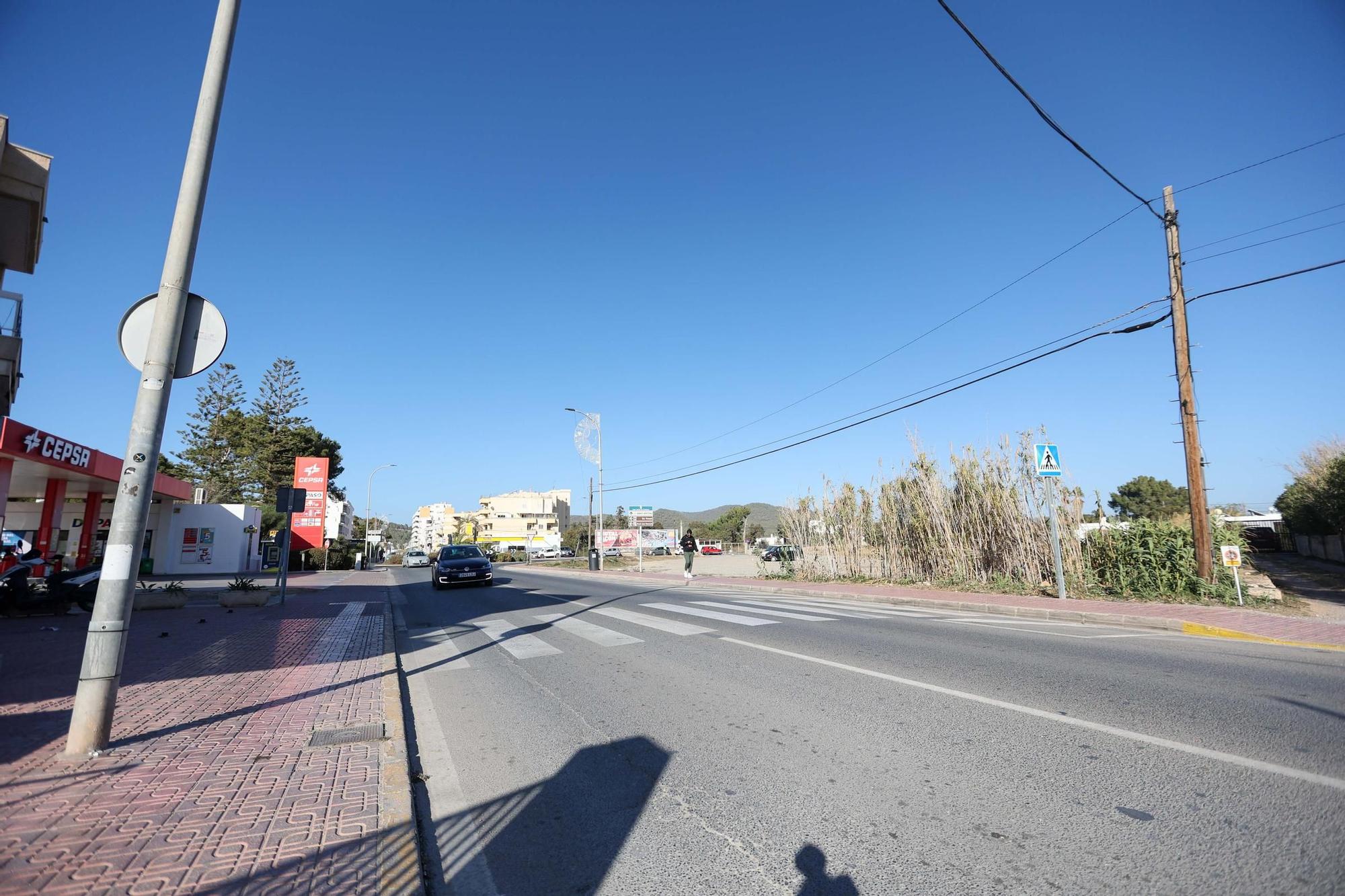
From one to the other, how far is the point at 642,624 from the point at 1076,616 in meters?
7.34

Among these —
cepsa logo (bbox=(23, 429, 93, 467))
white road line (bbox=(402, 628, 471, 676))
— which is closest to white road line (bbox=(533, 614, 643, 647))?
white road line (bbox=(402, 628, 471, 676))

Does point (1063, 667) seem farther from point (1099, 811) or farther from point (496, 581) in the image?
point (496, 581)

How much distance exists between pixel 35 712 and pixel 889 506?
17788mm

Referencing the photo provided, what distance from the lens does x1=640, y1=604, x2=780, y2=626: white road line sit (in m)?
10.8

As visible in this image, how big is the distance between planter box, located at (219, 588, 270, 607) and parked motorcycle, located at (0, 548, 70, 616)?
2.64 metres

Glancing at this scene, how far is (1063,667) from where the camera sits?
21.3ft

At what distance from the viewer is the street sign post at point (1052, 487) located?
12.5 meters

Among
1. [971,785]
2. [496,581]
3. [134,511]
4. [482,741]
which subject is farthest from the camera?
[496,581]

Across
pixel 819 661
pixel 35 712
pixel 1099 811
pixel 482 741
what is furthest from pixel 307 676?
pixel 1099 811

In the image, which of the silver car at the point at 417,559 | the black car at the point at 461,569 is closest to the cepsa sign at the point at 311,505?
the silver car at the point at 417,559

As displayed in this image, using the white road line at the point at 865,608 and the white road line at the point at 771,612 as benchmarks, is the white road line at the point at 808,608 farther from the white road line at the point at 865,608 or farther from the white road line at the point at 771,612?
the white road line at the point at 771,612

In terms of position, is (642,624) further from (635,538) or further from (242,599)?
(635,538)

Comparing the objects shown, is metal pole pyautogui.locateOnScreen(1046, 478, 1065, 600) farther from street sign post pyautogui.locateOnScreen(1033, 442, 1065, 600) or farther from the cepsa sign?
the cepsa sign

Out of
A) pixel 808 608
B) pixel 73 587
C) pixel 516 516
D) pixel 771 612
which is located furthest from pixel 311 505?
pixel 516 516
